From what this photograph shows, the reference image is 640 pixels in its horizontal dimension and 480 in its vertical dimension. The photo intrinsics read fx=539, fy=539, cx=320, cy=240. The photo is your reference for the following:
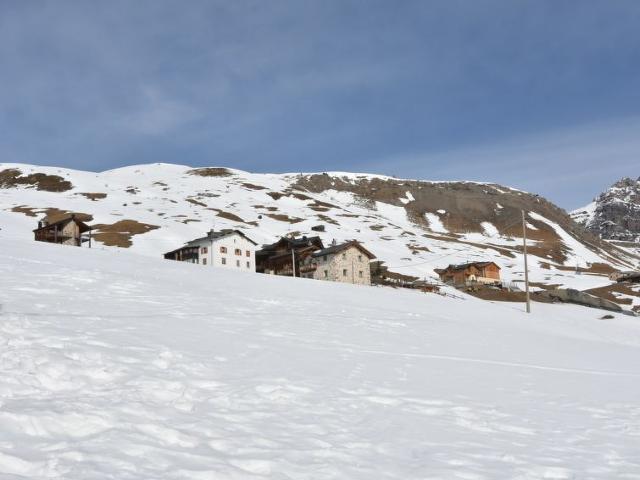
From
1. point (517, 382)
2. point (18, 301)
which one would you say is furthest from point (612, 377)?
point (18, 301)

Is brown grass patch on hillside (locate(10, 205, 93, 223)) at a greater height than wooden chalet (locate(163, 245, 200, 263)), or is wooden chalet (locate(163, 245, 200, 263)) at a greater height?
brown grass patch on hillside (locate(10, 205, 93, 223))

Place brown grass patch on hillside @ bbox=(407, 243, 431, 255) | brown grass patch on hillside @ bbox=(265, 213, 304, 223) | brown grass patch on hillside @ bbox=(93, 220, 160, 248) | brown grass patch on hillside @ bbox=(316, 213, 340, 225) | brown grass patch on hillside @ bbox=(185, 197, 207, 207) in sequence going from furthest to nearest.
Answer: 1. brown grass patch on hillside @ bbox=(185, 197, 207, 207)
2. brown grass patch on hillside @ bbox=(316, 213, 340, 225)
3. brown grass patch on hillside @ bbox=(265, 213, 304, 223)
4. brown grass patch on hillside @ bbox=(407, 243, 431, 255)
5. brown grass patch on hillside @ bbox=(93, 220, 160, 248)

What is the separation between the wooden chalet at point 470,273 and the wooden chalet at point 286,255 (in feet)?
91.2

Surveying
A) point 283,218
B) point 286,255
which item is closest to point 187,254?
point 286,255

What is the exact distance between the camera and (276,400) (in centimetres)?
919

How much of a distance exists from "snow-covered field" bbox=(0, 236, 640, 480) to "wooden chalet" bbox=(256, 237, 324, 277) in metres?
66.5

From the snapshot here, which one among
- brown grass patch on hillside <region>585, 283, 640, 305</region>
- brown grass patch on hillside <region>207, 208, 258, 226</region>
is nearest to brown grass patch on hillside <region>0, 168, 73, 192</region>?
brown grass patch on hillside <region>207, 208, 258, 226</region>

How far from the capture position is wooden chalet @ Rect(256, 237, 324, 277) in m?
87.6

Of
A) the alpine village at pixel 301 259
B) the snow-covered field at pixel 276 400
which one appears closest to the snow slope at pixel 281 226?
the alpine village at pixel 301 259

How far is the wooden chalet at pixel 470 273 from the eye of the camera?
102938mm

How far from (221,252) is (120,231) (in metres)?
36.3

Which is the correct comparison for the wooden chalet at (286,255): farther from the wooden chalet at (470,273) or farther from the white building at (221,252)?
the wooden chalet at (470,273)

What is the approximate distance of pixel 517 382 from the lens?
13.4 metres

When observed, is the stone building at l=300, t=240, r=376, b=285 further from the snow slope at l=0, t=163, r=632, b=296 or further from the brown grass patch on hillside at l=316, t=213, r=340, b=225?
the brown grass patch on hillside at l=316, t=213, r=340, b=225
